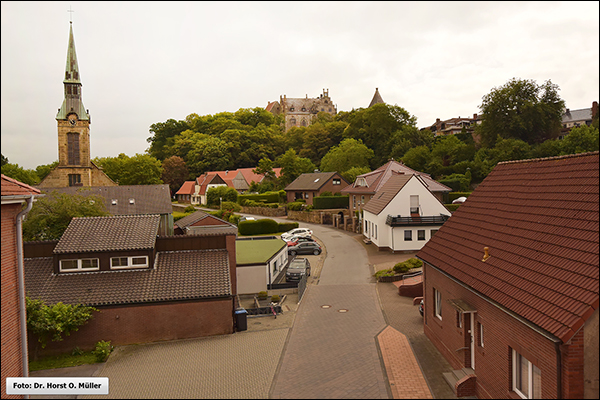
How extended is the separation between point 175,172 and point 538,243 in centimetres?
8313

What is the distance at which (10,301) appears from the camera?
955cm

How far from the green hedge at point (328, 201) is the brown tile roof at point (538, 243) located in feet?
125

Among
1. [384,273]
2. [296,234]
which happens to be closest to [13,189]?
[384,273]

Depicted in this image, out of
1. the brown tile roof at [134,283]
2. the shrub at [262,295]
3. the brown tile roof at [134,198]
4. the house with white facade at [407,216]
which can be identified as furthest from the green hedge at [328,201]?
the brown tile roof at [134,283]

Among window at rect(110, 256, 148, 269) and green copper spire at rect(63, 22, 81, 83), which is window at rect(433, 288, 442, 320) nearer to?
window at rect(110, 256, 148, 269)

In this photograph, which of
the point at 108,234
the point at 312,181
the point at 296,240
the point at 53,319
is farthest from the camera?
the point at 312,181

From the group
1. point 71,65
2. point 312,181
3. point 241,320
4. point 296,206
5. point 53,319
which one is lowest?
point 241,320

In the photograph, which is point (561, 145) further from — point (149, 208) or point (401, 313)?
point (149, 208)

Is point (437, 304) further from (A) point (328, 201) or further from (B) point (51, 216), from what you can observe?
(A) point (328, 201)

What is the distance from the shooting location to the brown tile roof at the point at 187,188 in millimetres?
80875

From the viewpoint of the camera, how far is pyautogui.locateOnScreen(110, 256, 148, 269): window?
55.8 feet

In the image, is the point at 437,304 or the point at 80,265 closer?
the point at 437,304

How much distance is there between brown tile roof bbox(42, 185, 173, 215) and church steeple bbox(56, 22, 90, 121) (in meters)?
14.3

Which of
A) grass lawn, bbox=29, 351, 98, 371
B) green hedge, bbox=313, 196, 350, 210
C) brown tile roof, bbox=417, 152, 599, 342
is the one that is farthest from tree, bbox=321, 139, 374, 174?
grass lawn, bbox=29, 351, 98, 371
